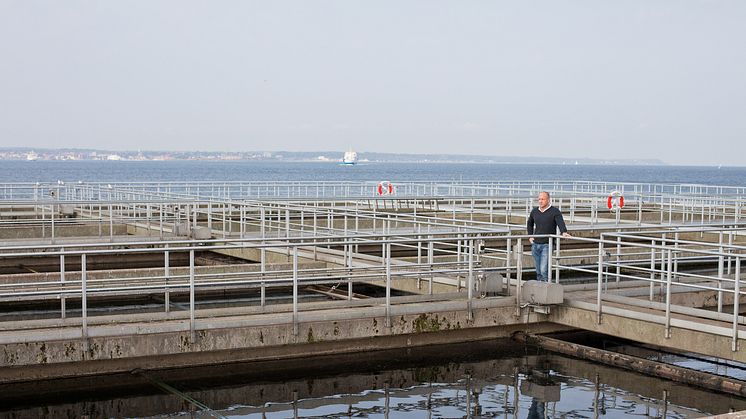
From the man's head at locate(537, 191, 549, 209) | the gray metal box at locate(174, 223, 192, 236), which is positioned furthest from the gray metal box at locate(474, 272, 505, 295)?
the gray metal box at locate(174, 223, 192, 236)

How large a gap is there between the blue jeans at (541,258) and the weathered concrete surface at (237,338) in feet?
2.77

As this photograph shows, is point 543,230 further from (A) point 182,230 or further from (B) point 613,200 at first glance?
(B) point 613,200

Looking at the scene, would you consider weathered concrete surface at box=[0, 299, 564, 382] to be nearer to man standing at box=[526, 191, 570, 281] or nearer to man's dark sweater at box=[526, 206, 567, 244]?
man standing at box=[526, 191, 570, 281]

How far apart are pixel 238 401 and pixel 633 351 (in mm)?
6542

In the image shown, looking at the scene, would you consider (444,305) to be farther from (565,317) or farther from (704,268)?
(704,268)

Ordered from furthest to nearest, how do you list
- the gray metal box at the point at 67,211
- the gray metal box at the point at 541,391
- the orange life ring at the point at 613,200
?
the orange life ring at the point at 613,200 < the gray metal box at the point at 67,211 < the gray metal box at the point at 541,391

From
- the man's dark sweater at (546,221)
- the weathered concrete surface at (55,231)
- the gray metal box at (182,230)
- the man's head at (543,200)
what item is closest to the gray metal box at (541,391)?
the man's dark sweater at (546,221)

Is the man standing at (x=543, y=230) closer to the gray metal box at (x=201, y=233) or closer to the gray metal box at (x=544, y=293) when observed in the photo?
the gray metal box at (x=544, y=293)

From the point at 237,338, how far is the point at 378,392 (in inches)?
82.2

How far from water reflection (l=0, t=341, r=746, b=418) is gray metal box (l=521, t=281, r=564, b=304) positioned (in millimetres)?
965

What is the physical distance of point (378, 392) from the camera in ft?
40.4

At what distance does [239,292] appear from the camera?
21.5m

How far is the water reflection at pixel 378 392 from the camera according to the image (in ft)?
37.2

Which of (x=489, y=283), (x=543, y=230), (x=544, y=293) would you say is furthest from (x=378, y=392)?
(x=543, y=230)
